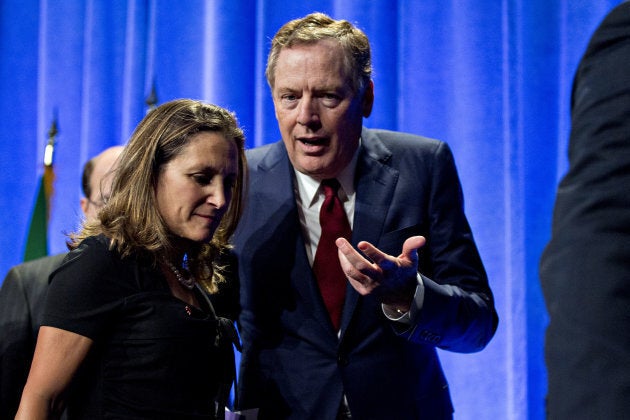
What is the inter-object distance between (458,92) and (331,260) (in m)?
1.02

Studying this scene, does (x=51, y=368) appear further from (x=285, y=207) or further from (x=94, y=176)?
(x=94, y=176)

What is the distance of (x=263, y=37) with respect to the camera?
2572 mm

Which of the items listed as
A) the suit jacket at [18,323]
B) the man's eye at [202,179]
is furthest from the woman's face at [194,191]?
the suit jacket at [18,323]

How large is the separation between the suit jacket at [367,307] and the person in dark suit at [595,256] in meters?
1.08

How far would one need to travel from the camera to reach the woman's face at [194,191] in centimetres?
138

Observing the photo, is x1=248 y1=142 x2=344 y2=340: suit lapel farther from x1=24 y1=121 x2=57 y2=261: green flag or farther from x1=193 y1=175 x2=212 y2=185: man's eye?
x1=24 y1=121 x2=57 y2=261: green flag

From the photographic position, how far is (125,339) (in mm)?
1241

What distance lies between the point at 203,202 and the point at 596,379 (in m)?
1.05

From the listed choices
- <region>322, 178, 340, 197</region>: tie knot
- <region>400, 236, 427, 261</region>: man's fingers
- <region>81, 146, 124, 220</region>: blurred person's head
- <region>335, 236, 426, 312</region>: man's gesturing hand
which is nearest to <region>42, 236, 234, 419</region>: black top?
<region>335, 236, 426, 312</region>: man's gesturing hand

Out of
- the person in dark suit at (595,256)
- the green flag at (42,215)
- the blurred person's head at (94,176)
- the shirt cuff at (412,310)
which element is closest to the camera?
the person in dark suit at (595,256)

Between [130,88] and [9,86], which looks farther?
[9,86]

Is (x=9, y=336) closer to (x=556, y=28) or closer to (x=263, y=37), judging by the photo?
(x=263, y=37)

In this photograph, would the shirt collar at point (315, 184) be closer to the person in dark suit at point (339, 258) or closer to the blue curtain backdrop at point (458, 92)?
the person in dark suit at point (339, 258)

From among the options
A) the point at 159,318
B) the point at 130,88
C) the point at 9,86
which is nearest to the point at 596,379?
the point at 159,318
